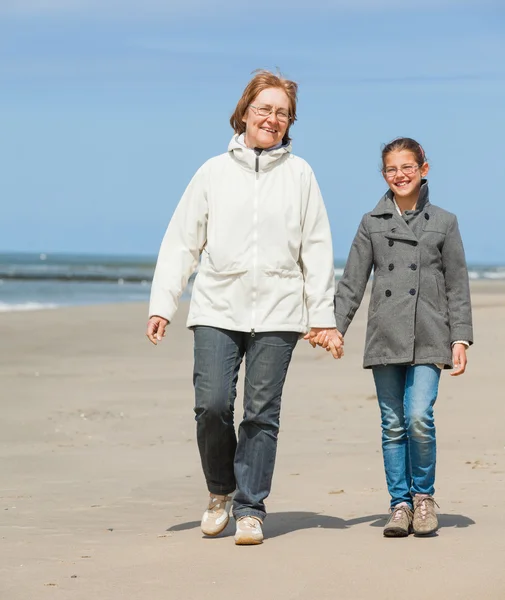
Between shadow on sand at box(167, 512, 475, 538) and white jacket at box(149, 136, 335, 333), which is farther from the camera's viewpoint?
shadow on sand at box(167, 512, 475, 538)

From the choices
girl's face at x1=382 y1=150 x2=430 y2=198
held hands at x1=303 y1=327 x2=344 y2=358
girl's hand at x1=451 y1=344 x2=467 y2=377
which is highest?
girl's face at x1=382 y1=150 x2=430 y2=198

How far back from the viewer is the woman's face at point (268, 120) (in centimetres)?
461

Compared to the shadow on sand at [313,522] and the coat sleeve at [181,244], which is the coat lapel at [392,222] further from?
the shadow on sand at [313,522]

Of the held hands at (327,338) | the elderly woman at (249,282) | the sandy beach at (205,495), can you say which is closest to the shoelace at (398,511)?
the sandy beach at (205,495)

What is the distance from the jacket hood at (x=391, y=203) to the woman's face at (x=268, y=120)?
548mm

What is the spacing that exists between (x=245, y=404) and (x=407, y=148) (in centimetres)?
131

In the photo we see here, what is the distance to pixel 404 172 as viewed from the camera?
4770 mm

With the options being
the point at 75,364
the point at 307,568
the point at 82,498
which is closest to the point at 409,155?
the point at 307,568

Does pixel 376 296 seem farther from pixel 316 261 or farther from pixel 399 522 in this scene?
pixel 399 522

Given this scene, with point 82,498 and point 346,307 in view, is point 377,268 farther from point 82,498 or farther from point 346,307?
point 82,498

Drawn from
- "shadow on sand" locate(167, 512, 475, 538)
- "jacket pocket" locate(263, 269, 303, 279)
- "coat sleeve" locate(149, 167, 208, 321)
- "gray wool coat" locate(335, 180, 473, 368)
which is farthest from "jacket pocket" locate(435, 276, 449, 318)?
"coat sleeve" locate(149, 167, 208, 321)

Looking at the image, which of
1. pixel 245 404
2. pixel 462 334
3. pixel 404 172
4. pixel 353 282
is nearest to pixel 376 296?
pixel 353 282

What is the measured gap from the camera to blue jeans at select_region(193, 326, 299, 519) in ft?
14.6

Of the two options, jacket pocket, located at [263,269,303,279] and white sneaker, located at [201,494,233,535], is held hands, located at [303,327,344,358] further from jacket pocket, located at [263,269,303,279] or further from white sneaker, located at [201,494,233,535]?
white sneaker, located at [201,494,233,535]
